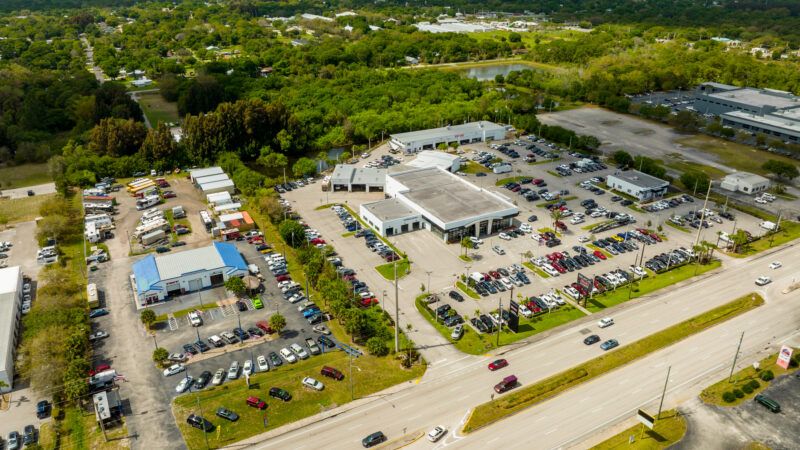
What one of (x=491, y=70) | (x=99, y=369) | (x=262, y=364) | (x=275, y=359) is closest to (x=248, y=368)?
(x=262, y=364)

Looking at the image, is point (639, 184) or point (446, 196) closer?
point (446, 196)

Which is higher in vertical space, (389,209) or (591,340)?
(389,209)

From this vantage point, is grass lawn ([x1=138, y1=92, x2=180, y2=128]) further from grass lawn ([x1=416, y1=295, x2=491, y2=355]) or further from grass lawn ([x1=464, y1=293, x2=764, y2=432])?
grass lawn ([x1=464, y1=293, x2=764, y2=432])

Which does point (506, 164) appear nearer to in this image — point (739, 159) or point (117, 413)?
point (739, 159)

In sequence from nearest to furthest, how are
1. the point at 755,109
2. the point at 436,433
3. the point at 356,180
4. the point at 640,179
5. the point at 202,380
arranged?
1. the point at 436,433
2. the point at 202,380
3. the point at 640,179
4. the point at 356,180
5. the point at 755,109

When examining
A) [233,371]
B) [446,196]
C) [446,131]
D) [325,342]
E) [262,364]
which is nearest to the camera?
[233,371]

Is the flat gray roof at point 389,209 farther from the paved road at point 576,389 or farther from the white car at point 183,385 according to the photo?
the white car at point 183,385

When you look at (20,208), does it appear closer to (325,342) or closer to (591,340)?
(325,342)
